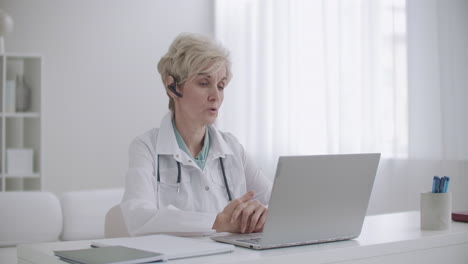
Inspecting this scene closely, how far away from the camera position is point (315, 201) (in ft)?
4.37

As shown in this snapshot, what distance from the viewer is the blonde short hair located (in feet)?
6.73

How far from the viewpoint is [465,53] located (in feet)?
11.2

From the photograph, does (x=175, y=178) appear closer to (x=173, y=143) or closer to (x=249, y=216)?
(x=173, y=143)

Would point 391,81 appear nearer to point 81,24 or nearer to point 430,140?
point 430,140

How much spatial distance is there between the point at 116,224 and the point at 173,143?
33 cm

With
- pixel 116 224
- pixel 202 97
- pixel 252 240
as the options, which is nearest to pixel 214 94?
pixel 202 97

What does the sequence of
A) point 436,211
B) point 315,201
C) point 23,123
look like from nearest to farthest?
point 315,201, point 436,211, point 23,123

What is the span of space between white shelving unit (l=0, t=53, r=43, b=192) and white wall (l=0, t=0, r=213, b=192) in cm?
70

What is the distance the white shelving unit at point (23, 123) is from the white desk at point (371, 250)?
301 centimetres

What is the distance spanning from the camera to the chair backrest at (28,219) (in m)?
2.19

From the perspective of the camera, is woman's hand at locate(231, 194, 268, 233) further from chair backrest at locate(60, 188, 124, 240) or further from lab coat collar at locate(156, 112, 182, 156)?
chair backrest at locate(60, 188, 124, 240)

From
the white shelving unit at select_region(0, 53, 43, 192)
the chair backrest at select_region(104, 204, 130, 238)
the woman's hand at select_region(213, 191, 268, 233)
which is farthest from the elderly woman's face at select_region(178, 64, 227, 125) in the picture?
the white shelving unit at select_region(0, 53, 43, 192)

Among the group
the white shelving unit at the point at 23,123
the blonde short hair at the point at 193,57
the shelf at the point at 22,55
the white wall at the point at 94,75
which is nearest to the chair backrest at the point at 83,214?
the blonde short hair at the point at 193,57

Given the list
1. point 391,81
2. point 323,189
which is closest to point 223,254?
point 323,189
